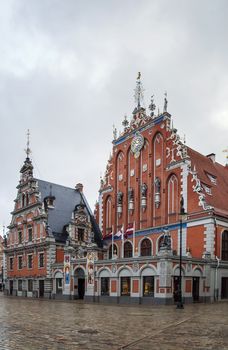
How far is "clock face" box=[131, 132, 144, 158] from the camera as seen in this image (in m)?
46.5

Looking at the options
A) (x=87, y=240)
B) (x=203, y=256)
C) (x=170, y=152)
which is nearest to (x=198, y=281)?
(x=203, y=256)

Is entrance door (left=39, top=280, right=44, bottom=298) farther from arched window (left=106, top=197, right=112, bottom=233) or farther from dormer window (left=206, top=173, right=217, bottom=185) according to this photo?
dormer window (left=206, top=173, right=217, bottom=185)

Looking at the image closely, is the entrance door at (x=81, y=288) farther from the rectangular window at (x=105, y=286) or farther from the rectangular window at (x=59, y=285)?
the rectangular window at (x=105, y=286)

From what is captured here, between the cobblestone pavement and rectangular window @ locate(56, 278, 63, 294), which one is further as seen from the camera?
rectangular window @ locate(56, 278, 63, 294)

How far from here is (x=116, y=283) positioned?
1458 inches

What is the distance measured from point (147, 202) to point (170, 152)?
5.92 m

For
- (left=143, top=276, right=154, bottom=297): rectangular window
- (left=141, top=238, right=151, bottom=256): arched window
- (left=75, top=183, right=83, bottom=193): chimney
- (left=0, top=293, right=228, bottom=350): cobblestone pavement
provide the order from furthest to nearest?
(left=75, top=183, right=83, bottom=193): chimney
(left=141, top=238, right=151, bottom=256): arched window
(left=143, top=276, right=154, bottom=297): rectangular window
(left=0, top=293, right=228, bottom=350): cobblestone pavement

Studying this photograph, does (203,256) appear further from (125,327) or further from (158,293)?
(125,327)

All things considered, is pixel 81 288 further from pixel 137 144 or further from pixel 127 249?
pixel 137 144

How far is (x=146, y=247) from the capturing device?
43.9m

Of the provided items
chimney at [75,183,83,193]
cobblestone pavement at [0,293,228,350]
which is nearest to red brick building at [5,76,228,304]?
chimney at [75,183,83,193]

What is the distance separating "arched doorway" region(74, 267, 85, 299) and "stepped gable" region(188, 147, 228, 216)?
14845mm

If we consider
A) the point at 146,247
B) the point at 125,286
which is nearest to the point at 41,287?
the point at 146,247

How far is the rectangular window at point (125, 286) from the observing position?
36.0 m
